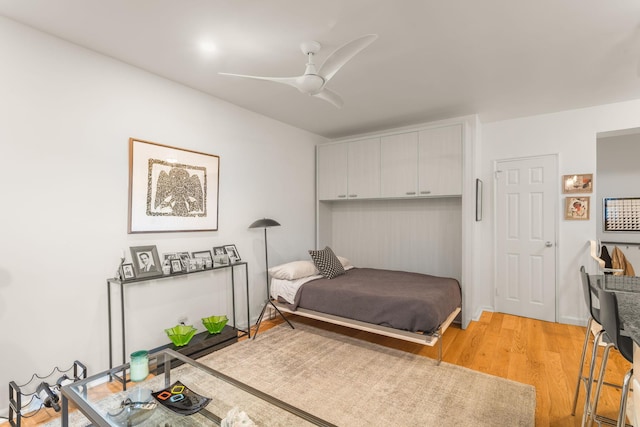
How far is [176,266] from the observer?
9.36 ft

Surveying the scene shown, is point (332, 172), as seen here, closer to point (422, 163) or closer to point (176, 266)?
point (422, 163)

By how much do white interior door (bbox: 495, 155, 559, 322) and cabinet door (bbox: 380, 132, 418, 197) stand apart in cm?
120

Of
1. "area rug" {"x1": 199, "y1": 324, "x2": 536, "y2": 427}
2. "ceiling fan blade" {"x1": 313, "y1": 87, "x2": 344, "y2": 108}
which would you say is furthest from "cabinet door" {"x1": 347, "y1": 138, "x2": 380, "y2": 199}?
"area rug" {"x1": 199, "y1": 324, "x2": 536, "y2": 427}

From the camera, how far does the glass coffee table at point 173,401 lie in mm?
1509

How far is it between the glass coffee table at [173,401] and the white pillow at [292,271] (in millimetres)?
1660

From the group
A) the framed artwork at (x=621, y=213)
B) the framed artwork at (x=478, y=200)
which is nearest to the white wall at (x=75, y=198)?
the framed artwork at (x=478, y=200)

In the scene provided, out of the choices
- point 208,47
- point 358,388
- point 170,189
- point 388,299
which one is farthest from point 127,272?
point 388,299

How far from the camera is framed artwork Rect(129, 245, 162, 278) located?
2627 mm

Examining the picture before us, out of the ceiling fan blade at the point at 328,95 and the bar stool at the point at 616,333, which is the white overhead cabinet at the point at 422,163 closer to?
the ceiling fan blade at the point at 328,95

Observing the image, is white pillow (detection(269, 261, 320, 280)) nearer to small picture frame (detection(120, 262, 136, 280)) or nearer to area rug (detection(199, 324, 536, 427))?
area rug (detection(199, 324, 536, 427))

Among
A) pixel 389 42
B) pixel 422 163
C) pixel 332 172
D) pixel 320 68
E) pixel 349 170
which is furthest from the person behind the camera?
pixel 332 172

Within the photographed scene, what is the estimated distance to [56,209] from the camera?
7.36 ft

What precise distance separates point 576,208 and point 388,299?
2.68 metres

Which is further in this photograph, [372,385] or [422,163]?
[422,163]
